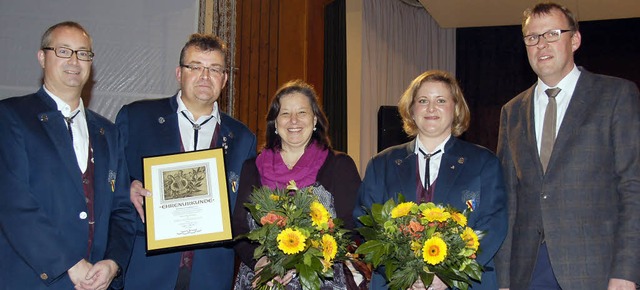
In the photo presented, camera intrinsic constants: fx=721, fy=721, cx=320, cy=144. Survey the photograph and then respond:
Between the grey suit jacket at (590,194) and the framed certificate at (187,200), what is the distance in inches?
54.4

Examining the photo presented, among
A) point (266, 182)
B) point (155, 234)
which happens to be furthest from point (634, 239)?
point (155, 234)

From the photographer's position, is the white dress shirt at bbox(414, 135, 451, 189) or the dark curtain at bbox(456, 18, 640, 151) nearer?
the white dress shirt at bbox(414, 135, 451, 189)

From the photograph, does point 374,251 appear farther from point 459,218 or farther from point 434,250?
point 459,218

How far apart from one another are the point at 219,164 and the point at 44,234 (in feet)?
2.68

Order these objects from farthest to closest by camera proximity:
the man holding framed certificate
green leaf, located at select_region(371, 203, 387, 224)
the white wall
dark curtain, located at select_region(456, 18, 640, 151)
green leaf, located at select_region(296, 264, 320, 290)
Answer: dark curtain, located at select_region(456, 18, 640, 151)
the white wall
the man holding framed certificate
green leaf, located at select_region(371, 203, 387, 224)
green leaf, located at select_region(296, 264, 320, 290)

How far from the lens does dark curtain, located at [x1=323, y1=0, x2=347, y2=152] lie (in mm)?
7895

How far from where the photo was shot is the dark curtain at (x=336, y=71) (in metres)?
7.89

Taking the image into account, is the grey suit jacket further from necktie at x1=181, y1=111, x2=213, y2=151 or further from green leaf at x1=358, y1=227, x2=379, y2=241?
necktie at x1=181, y1=111, x2=213, y2=151

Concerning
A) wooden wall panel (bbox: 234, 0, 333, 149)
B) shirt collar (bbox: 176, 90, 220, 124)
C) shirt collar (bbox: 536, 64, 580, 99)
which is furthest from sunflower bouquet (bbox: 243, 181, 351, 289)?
wooden wall panel (bbox: 234, 0, 333, 149)

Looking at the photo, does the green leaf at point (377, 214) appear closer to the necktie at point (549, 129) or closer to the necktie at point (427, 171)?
the necktie at point (427, 171)

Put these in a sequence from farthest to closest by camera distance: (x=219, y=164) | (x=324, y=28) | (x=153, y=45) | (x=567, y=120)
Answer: (x=324, y=28) < (x=153, y=45) < (x=219, y=164) < (x=567, y=120)

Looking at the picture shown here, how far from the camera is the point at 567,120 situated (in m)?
3.14

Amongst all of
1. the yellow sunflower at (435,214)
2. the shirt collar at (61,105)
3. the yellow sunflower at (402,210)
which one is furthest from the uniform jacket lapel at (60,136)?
the yellow sunflower at (435,214)

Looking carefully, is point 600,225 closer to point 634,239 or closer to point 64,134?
point 634,239
